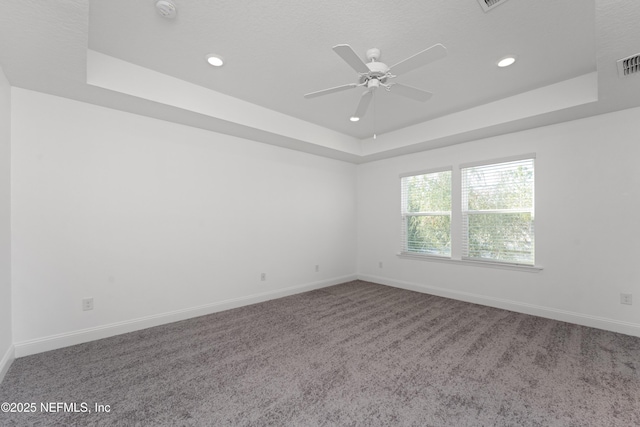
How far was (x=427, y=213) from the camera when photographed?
488 cm

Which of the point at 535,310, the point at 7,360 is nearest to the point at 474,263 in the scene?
the point at 535,310

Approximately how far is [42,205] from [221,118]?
197cm

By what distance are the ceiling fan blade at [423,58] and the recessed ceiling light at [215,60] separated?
1643mm

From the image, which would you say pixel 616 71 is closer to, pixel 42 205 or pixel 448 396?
pixel 448 396

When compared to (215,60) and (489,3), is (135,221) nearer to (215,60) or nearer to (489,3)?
(215,60)

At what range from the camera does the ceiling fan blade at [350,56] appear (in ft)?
5.99

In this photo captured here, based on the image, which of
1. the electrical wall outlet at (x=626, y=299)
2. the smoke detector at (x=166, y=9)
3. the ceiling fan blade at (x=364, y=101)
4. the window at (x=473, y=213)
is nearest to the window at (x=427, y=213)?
the window at (x=473, y=213)

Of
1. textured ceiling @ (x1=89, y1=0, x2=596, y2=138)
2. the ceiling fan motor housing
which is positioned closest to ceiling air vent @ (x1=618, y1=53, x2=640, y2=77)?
textured ceiling @ (x1=89, y1=0, x2=596, y2=138)

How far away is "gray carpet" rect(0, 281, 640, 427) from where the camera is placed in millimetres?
1810

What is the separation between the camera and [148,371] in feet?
7.61

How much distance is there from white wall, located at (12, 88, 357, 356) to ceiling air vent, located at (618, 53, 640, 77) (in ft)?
12.8

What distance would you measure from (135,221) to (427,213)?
171 inches

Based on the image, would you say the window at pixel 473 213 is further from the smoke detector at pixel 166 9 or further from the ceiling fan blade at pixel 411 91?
the smoke detector at pixel 166 9

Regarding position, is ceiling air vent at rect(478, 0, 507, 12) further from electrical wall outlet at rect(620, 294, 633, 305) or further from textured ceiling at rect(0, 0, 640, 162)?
electrical wall outlet at rect(620, 294, 633, 305)
